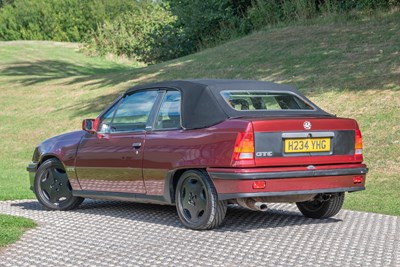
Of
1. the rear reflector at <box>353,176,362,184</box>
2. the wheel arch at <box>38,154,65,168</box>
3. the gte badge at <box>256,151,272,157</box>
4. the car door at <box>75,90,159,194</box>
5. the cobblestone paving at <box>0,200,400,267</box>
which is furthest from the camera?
the wheel arch at <box>38,154,65,168</box>

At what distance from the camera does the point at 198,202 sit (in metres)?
8.07

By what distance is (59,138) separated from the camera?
1006 centimetres

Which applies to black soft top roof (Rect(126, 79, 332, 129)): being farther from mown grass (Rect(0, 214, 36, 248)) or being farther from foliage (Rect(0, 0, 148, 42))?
foliage (Rect(0, 0, 148, 42))

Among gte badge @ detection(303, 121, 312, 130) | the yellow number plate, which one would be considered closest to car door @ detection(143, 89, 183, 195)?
the yellow number plate

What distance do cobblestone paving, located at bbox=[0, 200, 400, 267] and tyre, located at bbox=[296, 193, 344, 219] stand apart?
109 millimetres

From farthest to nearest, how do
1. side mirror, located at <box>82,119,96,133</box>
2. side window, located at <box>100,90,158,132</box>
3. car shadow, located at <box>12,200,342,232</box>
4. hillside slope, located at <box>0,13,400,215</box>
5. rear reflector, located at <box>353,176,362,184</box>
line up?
1. hillside slope, located at <box>0,13,400,215</box>
2. side mirror, located at <box>82,119,96,133</box>
3. side window, located at <box>100,90,158,132</box>
4. car shadow, located at <box>12,200,342,232</box>
5. rear reflector, located at <box>353,176,362,184</box>

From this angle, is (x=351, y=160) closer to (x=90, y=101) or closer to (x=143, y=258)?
(x=143, y=258)

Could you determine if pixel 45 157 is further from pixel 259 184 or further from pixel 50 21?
pixel 50 21

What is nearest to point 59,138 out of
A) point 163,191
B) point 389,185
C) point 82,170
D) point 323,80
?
point 82,170

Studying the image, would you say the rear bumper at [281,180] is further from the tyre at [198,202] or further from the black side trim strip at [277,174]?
the tyre at [198,202]

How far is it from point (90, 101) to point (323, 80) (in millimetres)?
8577

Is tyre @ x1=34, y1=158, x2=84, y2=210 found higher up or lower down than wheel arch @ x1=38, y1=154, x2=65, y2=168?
lower down

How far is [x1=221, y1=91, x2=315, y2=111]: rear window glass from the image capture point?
27.5 ft

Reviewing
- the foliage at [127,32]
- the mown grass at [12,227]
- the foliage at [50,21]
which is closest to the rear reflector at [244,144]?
the mown grass at [12,227]
